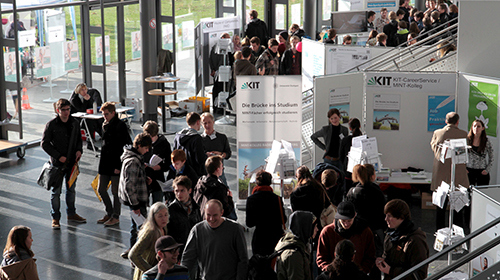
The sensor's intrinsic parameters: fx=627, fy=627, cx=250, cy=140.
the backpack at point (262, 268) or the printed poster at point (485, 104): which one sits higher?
the printed poster at point (485, 104)

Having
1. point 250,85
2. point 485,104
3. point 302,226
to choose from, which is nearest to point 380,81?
point 485,104

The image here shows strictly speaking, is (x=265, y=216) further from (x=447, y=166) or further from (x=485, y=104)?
(x=485, y=104)

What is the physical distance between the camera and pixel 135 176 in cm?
662

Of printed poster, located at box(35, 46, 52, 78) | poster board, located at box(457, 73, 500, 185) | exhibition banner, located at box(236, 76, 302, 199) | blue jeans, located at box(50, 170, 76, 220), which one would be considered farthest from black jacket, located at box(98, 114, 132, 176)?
printed poster, located at box(35, 46, 52, 78)

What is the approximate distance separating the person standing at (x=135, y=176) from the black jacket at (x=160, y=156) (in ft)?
1.13

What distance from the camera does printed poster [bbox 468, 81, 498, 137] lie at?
8.28m

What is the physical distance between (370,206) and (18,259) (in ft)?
10.2

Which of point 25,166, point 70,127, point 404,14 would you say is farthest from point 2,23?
point 404,14

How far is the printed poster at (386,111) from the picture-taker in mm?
8914

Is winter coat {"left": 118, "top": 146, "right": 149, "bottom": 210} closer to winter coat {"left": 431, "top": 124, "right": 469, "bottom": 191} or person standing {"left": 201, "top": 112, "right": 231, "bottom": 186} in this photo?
person standing {"left": 201, "top": 112, "right": 231, "bottom": 186}

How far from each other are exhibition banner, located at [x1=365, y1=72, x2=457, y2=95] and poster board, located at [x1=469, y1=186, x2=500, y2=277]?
369 cm

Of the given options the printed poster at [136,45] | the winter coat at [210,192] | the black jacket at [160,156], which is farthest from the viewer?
the printed poster at [136,45]

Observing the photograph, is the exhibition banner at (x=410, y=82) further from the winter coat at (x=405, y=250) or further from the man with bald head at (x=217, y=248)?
the man with bald head at (x=217, y=248)

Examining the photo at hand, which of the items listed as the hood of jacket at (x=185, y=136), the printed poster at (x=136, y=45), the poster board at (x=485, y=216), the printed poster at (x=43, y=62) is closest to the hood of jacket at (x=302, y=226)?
the poster board at (x=485, y=216)
